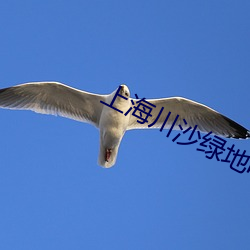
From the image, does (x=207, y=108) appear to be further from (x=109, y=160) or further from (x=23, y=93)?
(x=23, y=93)

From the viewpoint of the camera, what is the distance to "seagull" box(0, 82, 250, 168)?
627 centimetres

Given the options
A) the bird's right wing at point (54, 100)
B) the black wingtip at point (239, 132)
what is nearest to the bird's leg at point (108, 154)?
the bird's right wing at point (54, 100)

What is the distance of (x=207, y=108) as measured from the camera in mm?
6879

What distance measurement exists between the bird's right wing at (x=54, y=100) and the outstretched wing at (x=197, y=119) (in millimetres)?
620

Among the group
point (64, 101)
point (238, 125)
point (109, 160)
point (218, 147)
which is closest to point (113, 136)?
point (109, 160)

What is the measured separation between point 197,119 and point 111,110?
1.52 meters

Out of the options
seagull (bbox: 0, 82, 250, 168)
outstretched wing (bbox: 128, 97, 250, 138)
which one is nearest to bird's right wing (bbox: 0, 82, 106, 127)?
seagull (bbox: 0, 82, 250, 168)

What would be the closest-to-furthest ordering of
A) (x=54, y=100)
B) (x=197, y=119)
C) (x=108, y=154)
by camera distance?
(x=108, y=154) < (x=54, y=100) < (x=197, y=119)

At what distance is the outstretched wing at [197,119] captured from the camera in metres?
6.81

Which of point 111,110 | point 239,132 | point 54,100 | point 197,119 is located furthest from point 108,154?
point 239,132

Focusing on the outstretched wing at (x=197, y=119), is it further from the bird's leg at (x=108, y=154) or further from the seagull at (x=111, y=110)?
the bird's leg at (x=108, y=154)

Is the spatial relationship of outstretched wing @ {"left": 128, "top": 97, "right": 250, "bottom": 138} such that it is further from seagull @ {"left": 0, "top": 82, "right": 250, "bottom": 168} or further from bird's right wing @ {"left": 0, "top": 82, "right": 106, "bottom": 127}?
bird's right wing @ {"left": 0, "top": 82, "right": 106, "bottom": 127}

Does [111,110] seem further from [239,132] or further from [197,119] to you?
[239,132]

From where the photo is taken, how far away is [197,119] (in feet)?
23.0
